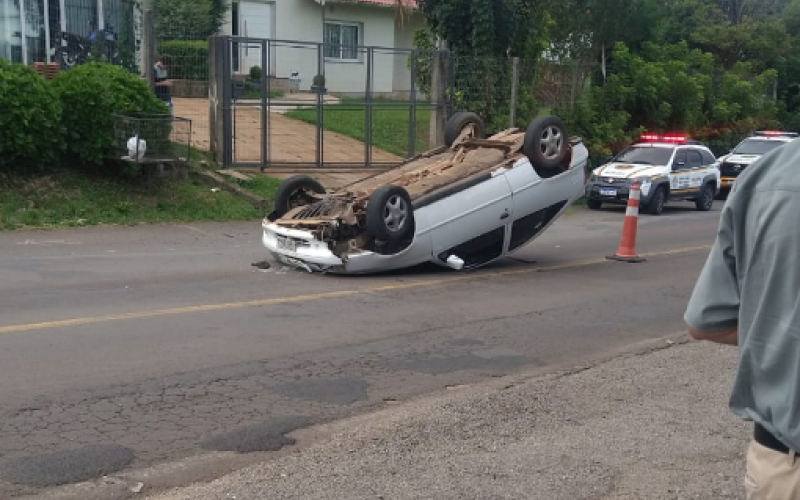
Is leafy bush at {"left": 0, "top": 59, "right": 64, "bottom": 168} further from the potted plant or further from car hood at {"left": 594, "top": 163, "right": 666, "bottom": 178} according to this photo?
car hood at {"left": 594, "top": 163, "right": 666, "bottom": 178}

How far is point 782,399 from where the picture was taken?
2.86m

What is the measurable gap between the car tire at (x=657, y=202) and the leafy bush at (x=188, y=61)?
10.2 m

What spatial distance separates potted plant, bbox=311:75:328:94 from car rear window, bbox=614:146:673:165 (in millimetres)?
7580

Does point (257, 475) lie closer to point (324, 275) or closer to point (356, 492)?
point (356, 492)

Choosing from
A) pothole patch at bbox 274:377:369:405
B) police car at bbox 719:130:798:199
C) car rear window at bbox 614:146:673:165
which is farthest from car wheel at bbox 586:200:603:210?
pothole patch at bbox 274:377:369:405

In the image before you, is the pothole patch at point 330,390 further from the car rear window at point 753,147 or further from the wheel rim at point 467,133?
the car rear window at point 753,147

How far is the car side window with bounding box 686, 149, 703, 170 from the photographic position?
23.2 m

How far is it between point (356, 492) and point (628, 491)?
4.79ft

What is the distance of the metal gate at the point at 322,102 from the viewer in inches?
758

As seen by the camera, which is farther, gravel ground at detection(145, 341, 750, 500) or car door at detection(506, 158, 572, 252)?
car door at detection(506, 158, 572, 252)

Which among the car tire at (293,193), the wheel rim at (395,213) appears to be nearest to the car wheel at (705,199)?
the car tire at (293,193)

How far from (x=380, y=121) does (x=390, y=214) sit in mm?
11247

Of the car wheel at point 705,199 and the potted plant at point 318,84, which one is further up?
the potted plant at point 318,84

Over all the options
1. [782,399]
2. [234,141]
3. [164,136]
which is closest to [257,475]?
[782,399]
